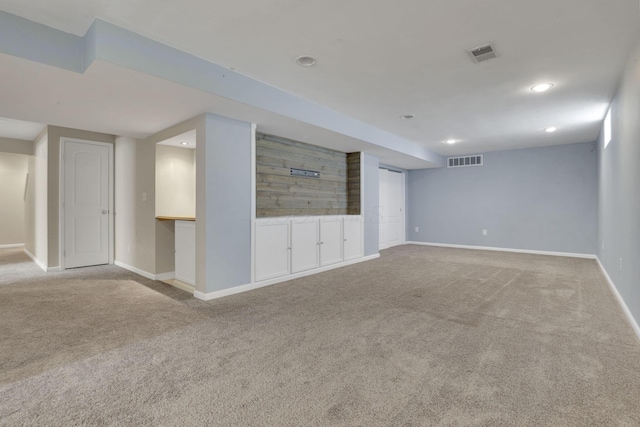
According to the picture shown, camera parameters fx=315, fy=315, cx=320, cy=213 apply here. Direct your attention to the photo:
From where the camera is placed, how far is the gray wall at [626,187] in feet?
8.36

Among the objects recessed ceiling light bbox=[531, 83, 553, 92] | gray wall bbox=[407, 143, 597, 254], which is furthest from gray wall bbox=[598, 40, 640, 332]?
gray wall bbox=[407, 143, 597, 254]

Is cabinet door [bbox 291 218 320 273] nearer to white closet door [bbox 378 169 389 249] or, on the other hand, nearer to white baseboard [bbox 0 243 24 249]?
white closet door [bbox 378 169 389 249]

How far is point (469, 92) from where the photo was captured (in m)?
3.65

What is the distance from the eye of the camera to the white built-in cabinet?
425 centimetres

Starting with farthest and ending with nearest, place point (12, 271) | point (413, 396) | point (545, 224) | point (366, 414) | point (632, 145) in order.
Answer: point (545, 224)
point (12, 271)
point (632, 145)
point (413, 396)
point (366, 414)

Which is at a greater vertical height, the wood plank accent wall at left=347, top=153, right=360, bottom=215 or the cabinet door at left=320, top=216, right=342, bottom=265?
the wood plank accent wall at left=347, top=153, right=360, bottom=215

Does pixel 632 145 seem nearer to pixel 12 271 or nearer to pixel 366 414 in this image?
pixel 366 414

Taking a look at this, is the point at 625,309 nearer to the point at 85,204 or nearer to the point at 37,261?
the point at 85,204

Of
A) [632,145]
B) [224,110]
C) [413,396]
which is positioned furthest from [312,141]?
[413,396]

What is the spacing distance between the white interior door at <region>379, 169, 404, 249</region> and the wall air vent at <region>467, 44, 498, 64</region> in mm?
5057

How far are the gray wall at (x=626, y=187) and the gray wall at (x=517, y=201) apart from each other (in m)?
2.91

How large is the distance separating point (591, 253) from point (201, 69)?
778 centimetres

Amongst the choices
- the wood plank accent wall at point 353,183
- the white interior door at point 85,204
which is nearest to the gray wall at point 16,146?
the white interior door at point 85,204

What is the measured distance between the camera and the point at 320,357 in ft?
7.16
